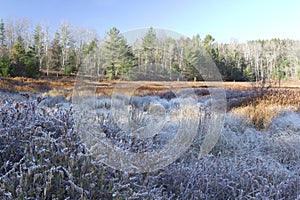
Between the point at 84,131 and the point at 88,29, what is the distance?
29163 mm

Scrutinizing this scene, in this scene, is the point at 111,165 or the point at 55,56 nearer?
the point at 111,165

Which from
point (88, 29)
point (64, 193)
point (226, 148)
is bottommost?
point (226, 148)

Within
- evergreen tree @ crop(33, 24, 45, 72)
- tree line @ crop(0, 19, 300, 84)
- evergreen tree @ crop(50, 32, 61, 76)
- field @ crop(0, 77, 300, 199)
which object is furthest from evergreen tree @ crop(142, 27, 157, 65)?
evergreen tree @ crop(50, 32, 61, 76)

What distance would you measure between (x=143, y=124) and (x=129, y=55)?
1345 mm

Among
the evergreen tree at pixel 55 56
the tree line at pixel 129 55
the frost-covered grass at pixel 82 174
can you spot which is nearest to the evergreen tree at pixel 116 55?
the tree line at pixel 129 55

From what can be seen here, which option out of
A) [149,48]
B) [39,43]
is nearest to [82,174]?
[149,48]

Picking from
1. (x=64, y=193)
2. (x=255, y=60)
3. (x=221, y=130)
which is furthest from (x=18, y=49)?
(x=255, y=60)

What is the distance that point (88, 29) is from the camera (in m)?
29.5

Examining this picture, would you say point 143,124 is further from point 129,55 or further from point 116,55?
point 116,55

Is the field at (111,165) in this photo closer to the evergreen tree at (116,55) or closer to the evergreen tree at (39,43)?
the evergreen tree at (116,55)

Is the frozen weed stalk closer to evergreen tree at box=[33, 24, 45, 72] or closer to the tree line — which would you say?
the tree line

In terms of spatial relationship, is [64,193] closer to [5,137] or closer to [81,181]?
[81,181]

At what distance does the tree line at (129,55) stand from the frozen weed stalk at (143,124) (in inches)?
1.8

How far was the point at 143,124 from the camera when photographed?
11.9ft
